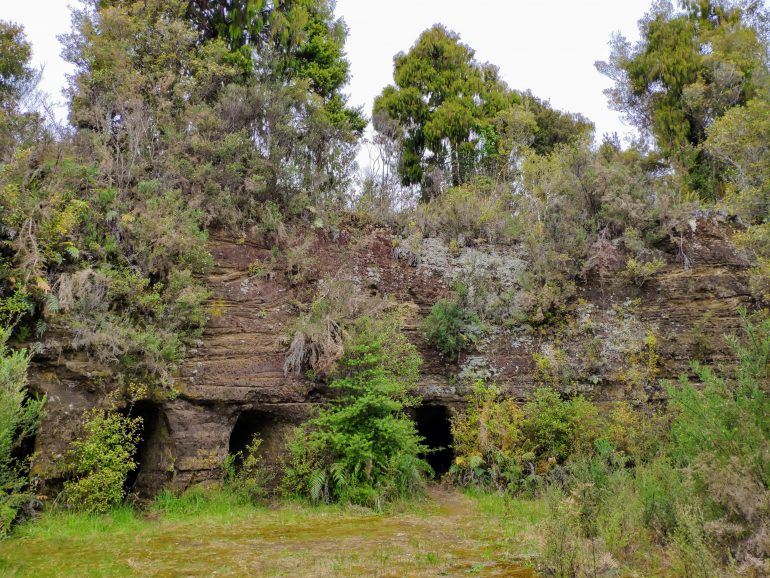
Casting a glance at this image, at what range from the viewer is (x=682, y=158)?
20625 millimetres

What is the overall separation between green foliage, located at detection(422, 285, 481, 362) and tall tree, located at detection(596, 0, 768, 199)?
11.2 meters

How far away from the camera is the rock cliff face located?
440 inches

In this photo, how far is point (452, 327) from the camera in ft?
47.8

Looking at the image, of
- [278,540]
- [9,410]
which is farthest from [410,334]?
[9,410]

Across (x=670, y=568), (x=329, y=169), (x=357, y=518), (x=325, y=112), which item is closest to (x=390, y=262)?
(x=329, y=169)

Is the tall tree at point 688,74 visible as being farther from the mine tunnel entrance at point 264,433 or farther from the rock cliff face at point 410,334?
the mine tunnel entrance at point 264,433

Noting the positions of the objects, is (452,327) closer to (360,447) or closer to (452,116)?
(360,447)

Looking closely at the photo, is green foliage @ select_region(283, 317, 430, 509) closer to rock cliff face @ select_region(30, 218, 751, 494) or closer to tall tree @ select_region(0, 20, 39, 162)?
rock cliff face @ select_region(30, 218, 751, 494)

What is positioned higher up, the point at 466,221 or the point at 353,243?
the point at 466,221

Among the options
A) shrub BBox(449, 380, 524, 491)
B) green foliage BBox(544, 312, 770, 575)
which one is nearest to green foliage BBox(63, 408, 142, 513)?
shrub BBox(449, 380, 524, 491)

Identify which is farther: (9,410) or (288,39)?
(288,39)

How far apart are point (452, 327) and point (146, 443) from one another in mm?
8009

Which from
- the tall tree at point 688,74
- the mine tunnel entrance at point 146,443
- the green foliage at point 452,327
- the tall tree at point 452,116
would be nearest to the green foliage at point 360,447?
the green foliage at point 452,327

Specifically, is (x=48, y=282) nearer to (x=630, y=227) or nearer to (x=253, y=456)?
(x=253, y=456)
